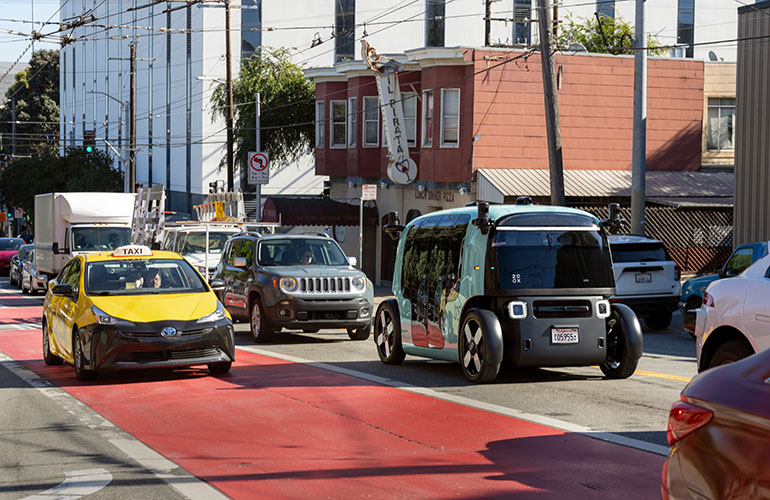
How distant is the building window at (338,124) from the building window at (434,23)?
85.7ft

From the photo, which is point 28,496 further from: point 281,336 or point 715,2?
point 715,2

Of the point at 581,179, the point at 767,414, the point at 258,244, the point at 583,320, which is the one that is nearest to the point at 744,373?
the point at 767,414

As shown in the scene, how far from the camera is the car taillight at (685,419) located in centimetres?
491

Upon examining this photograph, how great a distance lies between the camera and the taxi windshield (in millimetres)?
14102

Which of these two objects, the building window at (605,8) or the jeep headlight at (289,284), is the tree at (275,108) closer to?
the building window at (605,8)

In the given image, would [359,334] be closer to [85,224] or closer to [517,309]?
[517,309]

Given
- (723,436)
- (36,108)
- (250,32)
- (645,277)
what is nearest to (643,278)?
(645,277)

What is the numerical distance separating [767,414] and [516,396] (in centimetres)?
694

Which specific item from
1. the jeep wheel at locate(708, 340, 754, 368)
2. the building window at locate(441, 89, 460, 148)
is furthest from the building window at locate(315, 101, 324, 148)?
the jeep wheel at locate(708, 340, 754, 368)

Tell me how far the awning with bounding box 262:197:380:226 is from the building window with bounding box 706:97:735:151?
11.7m

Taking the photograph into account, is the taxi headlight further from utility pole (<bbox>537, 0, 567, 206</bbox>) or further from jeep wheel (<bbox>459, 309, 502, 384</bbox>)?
utility pole (<bbox>537, 0, 567, 206</bbox>)

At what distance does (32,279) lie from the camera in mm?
35688

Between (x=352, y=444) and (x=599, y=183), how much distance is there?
24.5 metres

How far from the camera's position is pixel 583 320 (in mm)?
12320
